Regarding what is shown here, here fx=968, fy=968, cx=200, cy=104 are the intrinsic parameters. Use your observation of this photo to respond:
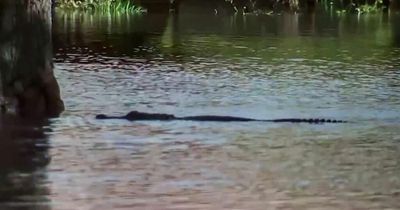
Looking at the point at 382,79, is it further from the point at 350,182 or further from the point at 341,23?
the point at 341,23

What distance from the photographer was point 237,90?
9.34 meters

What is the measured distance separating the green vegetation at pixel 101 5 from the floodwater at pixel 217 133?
387 inches

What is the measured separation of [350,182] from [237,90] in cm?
399

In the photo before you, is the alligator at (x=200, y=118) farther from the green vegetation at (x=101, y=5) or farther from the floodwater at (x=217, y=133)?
the green vegetation at (x=101, y=5)

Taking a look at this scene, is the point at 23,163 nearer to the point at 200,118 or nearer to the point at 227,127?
the point at 227,127

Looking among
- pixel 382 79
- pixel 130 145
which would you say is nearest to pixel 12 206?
pixel 130 145

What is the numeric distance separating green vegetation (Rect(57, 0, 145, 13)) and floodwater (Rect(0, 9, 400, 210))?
32.3 ft

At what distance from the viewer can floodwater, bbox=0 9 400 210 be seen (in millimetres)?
5082

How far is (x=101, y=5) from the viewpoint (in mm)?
25234

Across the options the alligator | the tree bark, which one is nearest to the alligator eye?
the alligator

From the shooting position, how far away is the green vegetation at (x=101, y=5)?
977 inches

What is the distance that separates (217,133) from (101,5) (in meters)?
18.6

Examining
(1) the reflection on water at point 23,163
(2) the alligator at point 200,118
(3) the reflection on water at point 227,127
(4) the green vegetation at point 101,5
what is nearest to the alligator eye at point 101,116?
(2) the alligator at point 200,118

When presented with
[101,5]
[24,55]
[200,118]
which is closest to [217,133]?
[200,118]
